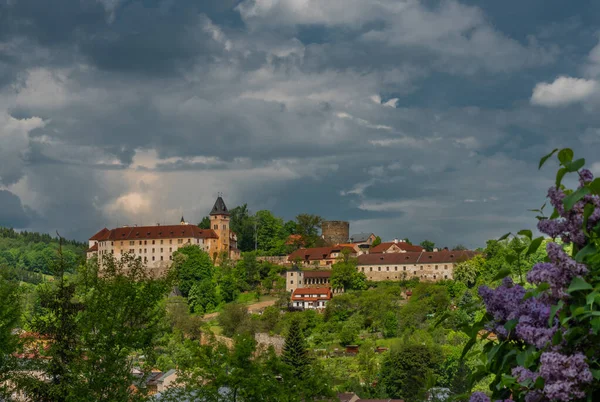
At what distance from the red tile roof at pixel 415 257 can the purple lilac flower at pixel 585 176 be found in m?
92.0

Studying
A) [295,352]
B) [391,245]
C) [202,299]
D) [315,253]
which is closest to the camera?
[295,352]

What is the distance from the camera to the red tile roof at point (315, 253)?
103 meters

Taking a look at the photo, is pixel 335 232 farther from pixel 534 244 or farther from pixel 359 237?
pixel 534 244

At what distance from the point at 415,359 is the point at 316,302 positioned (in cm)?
3507

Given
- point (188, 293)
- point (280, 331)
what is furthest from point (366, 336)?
point (188, 293)

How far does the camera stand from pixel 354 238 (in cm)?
11906

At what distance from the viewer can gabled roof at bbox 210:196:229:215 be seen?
112188mm

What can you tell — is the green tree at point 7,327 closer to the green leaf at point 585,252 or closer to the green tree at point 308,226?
the green leaf at point 585,252

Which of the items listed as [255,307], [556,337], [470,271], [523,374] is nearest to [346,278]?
[255,307]

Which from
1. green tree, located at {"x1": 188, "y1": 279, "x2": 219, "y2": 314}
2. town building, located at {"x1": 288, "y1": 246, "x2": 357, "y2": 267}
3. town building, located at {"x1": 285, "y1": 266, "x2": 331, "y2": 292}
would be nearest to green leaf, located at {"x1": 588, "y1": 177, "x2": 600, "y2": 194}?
green tree, located at {"x1": 188, "y1": 279, "x2": 219, "y2": 314}

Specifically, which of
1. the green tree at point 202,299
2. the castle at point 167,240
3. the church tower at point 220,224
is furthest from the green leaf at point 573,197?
the church tower at point 220,224

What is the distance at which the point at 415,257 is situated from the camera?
97.2 meters

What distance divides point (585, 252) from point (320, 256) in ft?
326

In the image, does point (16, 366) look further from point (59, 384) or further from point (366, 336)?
point (366, 336)
